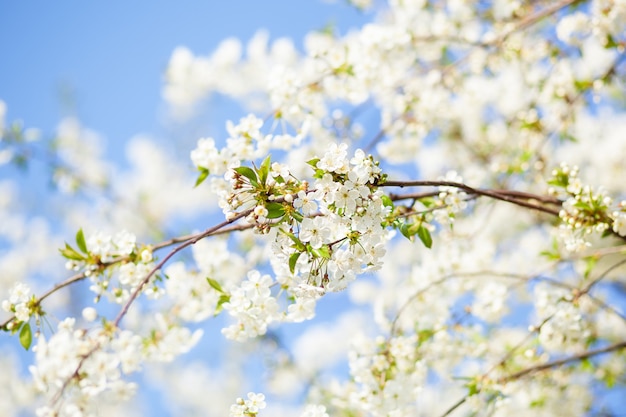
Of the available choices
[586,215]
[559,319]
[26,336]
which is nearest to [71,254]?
[26,336]

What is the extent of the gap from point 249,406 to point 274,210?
0.79 m

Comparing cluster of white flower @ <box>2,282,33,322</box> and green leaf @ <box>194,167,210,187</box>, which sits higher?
green leaf @ <box>194,167,210,187</box>

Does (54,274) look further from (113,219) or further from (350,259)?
(350,259)

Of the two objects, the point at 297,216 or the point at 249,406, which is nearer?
the point at 297,216

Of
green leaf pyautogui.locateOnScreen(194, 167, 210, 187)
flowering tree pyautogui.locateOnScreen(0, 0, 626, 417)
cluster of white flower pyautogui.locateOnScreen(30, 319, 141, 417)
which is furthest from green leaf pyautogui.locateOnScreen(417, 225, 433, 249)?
cluster of white flower pyautogui.locateOnScreen(30, 319, 141, 417)

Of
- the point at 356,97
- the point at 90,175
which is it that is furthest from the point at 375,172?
the point at 90,175

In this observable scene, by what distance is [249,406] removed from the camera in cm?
201

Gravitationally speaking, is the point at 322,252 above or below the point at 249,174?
below

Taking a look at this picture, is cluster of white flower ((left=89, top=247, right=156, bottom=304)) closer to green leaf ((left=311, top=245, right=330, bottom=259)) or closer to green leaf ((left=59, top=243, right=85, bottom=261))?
green leaf ((left=59, top=243, right=85, bottom=261))

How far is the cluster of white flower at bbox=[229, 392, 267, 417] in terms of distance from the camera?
1987 millimetres

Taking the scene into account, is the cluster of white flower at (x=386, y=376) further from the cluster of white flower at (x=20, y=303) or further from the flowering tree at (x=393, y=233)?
the cluster of white flower at (x=20, y=303)

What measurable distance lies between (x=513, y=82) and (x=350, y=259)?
5.68 m

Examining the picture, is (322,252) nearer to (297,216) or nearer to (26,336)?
(297,216)

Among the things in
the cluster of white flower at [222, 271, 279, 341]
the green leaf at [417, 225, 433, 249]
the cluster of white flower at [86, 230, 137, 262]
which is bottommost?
the cluster of white flower at [222, 271, 279, 341]
